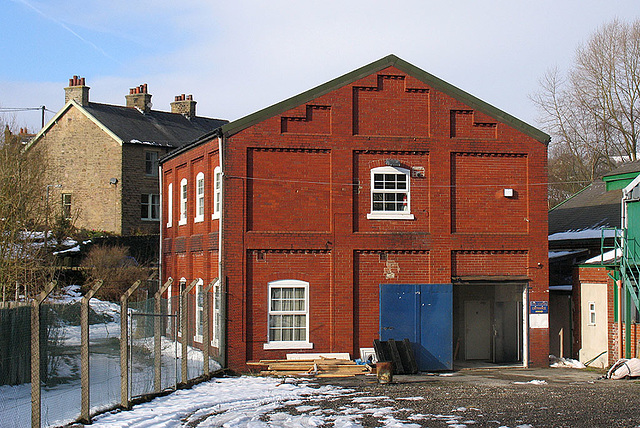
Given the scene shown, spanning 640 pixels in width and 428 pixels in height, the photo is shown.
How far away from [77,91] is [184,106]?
965 centimetres

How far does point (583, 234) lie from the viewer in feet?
90.0

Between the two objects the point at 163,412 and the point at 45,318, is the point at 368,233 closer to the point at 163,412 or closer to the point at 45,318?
the point at 163,412

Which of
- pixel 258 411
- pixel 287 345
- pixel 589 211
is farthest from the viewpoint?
pixel 589 211

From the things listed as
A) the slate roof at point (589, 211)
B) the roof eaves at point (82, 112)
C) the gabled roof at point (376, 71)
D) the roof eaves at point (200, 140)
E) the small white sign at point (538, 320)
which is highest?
the roof eaves at point (82, 112)

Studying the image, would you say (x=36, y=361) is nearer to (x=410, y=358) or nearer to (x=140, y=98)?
(x=410, y=358)

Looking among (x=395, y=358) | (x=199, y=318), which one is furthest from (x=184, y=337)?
(x=199, y=318)

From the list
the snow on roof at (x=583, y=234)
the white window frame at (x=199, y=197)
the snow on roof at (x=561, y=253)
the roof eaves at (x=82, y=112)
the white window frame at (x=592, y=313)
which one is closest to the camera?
the white window frame at (x=592, y=313)

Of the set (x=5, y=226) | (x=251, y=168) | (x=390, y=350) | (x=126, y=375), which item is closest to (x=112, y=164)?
(x=5, y=226)

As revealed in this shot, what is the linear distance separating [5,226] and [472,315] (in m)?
15.6

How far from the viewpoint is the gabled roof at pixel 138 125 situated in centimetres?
4625

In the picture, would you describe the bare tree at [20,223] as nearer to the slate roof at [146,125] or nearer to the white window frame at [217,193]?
the white window frame at [217,193]

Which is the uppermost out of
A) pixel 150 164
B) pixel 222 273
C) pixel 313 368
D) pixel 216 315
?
pixel 150 164

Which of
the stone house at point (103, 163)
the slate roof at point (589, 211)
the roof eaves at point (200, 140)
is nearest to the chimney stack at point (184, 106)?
the stone house at point (103, 163)

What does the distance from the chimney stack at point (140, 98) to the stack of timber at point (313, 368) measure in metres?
33.2
